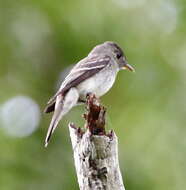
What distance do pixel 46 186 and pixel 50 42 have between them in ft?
7.84

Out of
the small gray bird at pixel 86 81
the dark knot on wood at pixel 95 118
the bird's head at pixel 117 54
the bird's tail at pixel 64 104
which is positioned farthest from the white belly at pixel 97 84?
the dark knot on wood at pixel 95 118

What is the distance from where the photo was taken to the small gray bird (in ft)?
24.3

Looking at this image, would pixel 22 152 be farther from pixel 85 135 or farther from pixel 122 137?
pixel 85 135

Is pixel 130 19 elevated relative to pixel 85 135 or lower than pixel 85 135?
elevated

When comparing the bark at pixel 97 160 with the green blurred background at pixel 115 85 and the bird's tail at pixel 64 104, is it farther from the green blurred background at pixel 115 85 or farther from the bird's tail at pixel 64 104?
the green blurred background at pixel 115 85

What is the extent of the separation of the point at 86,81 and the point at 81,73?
9 cm

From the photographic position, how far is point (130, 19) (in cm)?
1170

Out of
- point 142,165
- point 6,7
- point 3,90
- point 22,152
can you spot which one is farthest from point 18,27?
point 142,165

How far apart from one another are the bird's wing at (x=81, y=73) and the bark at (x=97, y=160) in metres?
1.51

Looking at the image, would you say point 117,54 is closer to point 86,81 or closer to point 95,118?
point 86,81

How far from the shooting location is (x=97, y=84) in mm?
7961

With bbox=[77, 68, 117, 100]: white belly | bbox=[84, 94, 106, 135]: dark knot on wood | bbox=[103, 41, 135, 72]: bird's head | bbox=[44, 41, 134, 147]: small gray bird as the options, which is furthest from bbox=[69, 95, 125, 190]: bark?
bbox=[103, 41, 135, 72]: bird's head

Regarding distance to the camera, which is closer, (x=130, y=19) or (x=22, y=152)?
(x=22, y=152)

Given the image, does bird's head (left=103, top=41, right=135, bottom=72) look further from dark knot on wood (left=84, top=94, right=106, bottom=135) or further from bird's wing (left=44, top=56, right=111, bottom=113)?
dark knot on wood (left=84, top=94, right=106, bottom=135)
